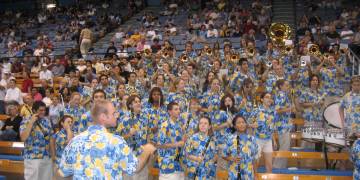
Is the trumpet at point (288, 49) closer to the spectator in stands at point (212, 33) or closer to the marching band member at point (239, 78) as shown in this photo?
the marching band member at point (239, 78)

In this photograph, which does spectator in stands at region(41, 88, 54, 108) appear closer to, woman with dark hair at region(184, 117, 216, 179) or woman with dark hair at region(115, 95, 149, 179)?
woman with dark hair at region(115, 95, 149, 179)

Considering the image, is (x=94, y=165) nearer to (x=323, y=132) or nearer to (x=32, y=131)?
(x=32, y=131)

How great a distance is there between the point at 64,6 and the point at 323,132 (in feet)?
70.1

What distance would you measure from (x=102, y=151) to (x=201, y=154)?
7.73 ft

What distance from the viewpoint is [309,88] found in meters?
9.24

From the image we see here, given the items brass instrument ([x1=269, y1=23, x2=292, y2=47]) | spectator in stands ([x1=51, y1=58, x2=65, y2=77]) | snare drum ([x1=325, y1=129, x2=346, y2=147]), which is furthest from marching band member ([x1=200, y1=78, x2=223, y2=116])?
spectator in stands ([x1=51, y1=58, x2=65, y2=77])

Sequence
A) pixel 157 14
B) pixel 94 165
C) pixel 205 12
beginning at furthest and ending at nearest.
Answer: pixel 157 14 < pixel 205 12 < pixel 94 165

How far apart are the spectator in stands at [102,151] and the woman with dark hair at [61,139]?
2.99 meters

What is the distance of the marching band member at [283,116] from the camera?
321 inches

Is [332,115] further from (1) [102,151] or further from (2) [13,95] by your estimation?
(2) [13,95]

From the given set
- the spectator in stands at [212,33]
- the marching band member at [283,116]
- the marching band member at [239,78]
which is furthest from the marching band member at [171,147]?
the spectator in stands at [212,33]

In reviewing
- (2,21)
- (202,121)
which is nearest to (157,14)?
(2,21)

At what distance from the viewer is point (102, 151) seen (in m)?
3.74

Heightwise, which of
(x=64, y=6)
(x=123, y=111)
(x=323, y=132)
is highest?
(x=64, y=6)
